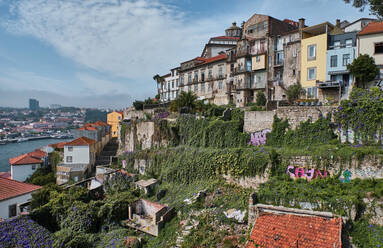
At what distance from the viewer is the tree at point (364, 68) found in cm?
1892

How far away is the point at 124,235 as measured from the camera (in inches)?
554

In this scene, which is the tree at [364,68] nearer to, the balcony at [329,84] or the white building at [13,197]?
the balcony at [329,84]

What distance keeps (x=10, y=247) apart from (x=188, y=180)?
10865 mm

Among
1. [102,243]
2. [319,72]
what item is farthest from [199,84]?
[102,243]

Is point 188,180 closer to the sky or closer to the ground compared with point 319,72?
closer to the ground

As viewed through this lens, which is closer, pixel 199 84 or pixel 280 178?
pixel 280 178

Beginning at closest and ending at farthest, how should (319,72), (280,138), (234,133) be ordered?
(280,138), (234,133), (319,72)

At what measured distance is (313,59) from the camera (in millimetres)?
23438

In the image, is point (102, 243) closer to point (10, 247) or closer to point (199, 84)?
point (10, 247)

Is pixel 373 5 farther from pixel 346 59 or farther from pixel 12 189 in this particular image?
pixel 12 189

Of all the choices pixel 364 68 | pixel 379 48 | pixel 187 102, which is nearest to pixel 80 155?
pixel 187 102

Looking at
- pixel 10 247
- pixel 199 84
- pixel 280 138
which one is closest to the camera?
pixel 10 247

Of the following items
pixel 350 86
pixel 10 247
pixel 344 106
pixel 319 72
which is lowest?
pixel 10 247

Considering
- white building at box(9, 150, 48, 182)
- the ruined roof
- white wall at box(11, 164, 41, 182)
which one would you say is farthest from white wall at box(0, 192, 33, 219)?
white building at box(9, 150, 48, 182)
